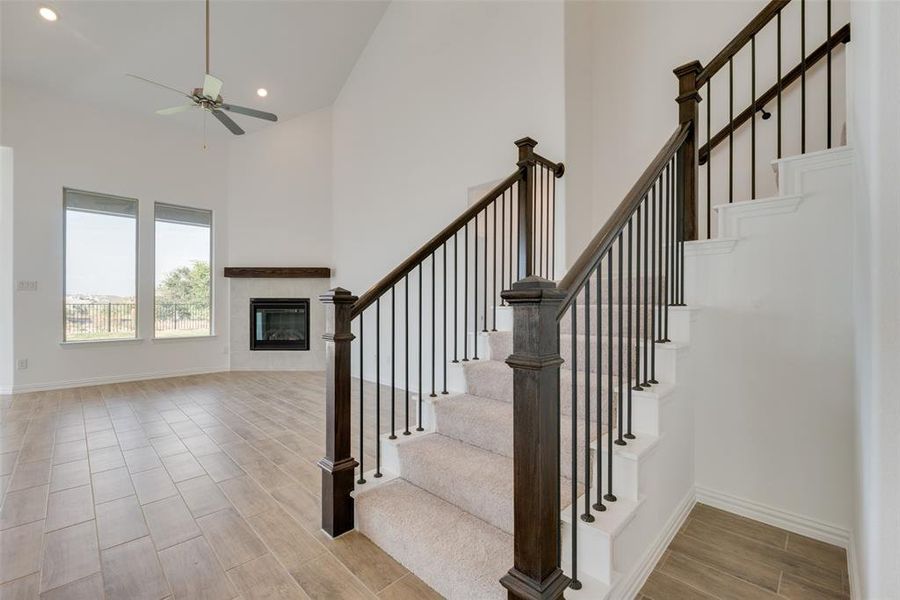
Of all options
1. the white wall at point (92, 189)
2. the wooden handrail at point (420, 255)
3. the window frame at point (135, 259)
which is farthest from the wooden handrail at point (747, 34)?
the window frame at point (135, 259)

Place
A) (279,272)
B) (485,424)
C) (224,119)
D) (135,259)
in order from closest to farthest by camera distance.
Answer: (485,424) < (224,119) < (135,259) < (279,272)

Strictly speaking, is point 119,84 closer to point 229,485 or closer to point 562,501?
point 229,485

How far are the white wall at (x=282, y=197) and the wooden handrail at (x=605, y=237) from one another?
5572 mm

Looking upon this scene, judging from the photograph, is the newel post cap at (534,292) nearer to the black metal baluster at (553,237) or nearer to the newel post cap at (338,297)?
the newel post cap at (338,297)

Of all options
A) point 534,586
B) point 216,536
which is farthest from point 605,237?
point 216,536

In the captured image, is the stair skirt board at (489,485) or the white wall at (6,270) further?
the white wall at (6,270)

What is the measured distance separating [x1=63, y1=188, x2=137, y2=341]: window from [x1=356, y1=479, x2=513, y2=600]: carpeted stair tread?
562 centimetres

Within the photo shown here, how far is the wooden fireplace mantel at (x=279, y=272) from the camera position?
6324 millimetres

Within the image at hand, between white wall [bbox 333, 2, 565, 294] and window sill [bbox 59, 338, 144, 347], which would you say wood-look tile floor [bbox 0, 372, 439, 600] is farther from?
white wall [bbox 333, 2, 565, 294]

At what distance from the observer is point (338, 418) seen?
6.11ft

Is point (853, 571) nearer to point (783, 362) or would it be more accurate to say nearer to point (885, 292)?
point (783, 362)

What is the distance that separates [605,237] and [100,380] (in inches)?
264

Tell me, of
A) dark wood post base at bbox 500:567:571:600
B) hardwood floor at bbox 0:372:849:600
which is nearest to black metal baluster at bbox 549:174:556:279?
hardwood floor at bbox 0:372:849:600

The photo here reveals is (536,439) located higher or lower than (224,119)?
lower
